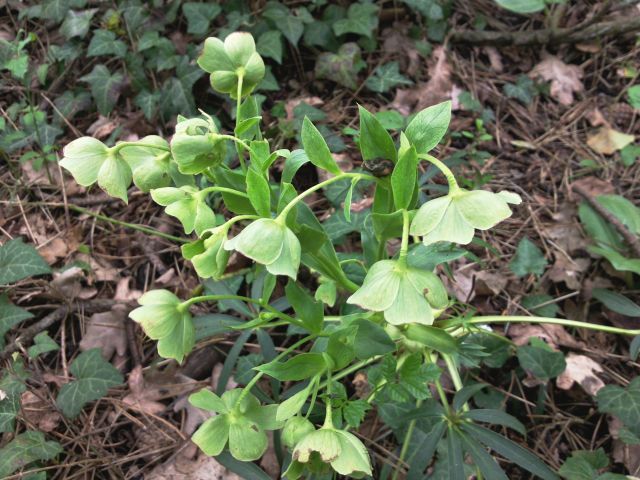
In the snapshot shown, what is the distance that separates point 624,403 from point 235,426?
74cm

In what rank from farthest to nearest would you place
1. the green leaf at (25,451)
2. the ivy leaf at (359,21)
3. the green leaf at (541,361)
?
the ivy leaf at (359,21), the green leaf at (541,361), the green leaf at (25,451)

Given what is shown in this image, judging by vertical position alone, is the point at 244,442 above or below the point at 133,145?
below

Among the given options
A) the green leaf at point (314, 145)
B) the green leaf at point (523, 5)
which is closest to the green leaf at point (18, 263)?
the green leaf at point (314, 145)

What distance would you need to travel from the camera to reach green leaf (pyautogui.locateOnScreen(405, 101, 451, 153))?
2.50ft

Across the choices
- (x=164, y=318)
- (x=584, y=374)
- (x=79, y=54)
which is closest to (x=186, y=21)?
(x=79, y=54)

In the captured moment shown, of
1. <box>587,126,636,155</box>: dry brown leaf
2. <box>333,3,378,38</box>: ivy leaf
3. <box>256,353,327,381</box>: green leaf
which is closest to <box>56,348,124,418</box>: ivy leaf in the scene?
<box>256,353,327,381</box>: green leaf

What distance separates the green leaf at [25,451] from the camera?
3.31 feet

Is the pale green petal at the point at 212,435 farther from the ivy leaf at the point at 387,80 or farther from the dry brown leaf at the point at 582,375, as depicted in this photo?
the ivy leaf at the point at 387,80

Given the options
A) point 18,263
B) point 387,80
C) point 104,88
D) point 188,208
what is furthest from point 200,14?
point 188,208

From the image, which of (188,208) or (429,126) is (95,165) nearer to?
(188,208)

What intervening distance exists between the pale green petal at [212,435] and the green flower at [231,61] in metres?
0.53

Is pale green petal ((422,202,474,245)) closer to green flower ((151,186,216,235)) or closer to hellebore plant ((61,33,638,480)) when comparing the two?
hellebore plant ((61,33,638,480))

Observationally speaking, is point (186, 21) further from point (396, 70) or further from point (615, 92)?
point (615, 92)

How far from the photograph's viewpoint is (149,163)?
830mm
